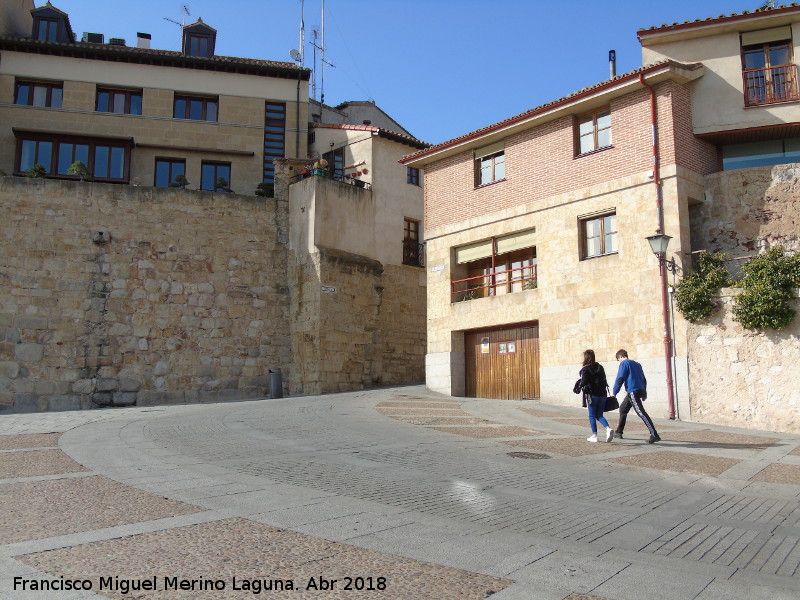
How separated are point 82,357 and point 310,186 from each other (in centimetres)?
852

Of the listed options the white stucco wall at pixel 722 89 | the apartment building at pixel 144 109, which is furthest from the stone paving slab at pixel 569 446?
the apartment building at pixel 144 109

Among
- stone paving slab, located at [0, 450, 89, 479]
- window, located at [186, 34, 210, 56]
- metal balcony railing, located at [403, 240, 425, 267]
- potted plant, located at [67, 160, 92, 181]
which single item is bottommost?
stone paving slab, located at [0, 450, 89, 479]

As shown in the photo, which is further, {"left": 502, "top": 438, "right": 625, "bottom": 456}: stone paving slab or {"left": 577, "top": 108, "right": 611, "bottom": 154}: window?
{"left": 577, "top": 108, "right": 611, "bottom": 154}: window

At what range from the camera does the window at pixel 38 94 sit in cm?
2509

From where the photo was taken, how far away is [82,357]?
1906cm

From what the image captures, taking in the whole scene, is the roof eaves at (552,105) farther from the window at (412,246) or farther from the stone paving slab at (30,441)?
the stone paving slab at (30,441)

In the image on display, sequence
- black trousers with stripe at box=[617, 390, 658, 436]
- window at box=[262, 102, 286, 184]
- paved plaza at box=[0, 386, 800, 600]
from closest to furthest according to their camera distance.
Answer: paved plaza at box=[0, 386, 800, 600], black trousers with stripe at box=[617, 390, 658, 436], window at box=[262, 102, 286, 184]

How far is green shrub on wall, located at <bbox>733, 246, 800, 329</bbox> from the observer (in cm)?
1255

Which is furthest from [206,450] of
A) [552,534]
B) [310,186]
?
[310,186]

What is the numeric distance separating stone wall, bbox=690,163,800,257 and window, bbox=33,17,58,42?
81.9 feet

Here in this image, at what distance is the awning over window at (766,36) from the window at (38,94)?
23242mm

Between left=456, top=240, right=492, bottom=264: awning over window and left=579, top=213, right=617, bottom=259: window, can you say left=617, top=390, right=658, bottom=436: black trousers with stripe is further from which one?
left=456, top=240, right=492, bottom=264: awning over window

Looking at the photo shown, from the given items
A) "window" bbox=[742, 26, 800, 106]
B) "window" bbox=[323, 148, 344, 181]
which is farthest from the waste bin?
"window" bbox=[742, 26, 800, 106]

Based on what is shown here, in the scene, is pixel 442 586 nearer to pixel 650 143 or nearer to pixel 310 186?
pixel 650 143
